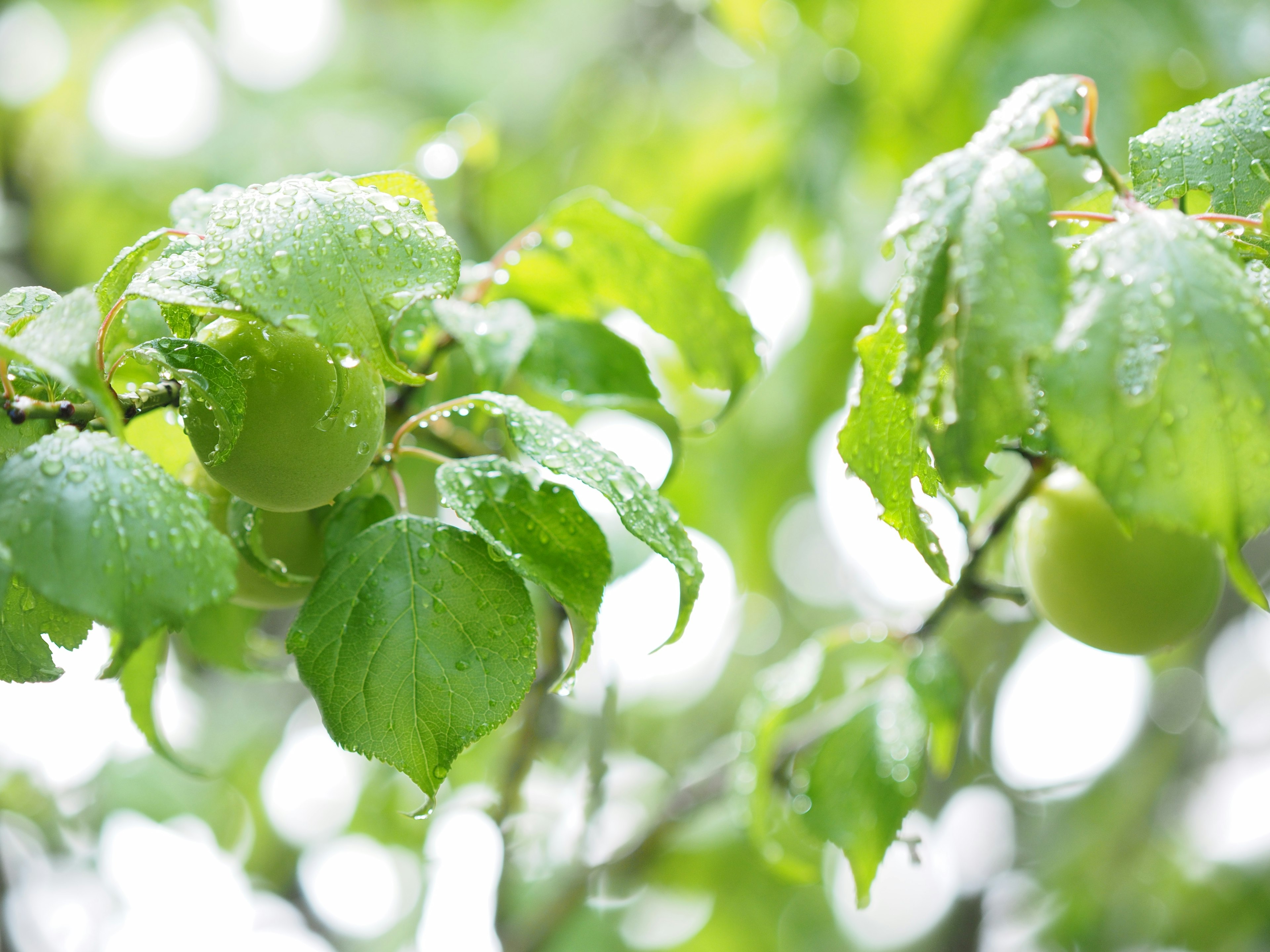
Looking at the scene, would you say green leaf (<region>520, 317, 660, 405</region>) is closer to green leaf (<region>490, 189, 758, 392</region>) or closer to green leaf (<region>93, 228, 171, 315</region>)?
green leaf (<region>490, 189, 758, 392</region>)

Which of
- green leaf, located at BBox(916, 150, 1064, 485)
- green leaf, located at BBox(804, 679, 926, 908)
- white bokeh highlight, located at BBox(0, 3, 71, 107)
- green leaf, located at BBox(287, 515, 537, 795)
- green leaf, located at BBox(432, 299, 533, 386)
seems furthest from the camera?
white bokeh highlight, located at BBox(0, 3, 71, 107)

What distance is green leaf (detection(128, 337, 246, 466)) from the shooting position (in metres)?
0.38

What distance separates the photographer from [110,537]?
32cm

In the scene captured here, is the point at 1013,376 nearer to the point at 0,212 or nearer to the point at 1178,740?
the point at 1178,740

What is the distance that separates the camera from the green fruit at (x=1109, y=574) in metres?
0.53

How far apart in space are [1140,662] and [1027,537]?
2.82 feet

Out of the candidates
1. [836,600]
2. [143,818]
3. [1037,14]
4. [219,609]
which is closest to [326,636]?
[219,609]

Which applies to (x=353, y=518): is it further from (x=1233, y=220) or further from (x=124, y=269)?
(x=1233, y=220)

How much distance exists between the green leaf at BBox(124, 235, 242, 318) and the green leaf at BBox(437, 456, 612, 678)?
0.11m

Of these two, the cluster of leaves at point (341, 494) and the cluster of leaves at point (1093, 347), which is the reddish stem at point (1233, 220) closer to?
the cluster of leaves at point (1093, 347)

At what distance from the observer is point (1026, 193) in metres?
0.32

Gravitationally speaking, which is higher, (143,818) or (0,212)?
(0,212)

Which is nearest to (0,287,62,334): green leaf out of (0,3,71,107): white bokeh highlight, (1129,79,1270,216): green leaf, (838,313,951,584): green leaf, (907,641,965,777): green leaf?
(838,313,951,584): green leaf

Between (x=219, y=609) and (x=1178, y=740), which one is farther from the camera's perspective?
(x=1178, y=740)
